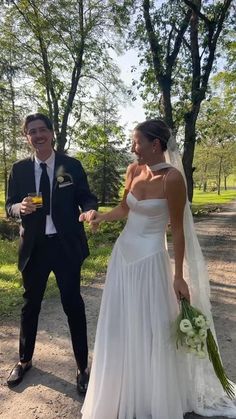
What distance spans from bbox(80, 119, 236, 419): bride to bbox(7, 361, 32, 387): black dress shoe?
897mm

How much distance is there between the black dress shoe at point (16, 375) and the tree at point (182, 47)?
11534 millimetres

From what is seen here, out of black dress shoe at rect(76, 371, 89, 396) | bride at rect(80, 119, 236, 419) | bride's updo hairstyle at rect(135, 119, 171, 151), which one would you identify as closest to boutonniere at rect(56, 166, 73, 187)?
bride at rect(80, 119, 236, 419)

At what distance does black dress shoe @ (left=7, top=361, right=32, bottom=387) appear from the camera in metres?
3.72

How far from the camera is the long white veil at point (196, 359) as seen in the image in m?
3.25

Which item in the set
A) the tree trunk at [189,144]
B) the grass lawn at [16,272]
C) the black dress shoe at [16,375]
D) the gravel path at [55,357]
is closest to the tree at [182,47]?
the tree trunk at [189,144]

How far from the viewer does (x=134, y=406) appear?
10.2 ft

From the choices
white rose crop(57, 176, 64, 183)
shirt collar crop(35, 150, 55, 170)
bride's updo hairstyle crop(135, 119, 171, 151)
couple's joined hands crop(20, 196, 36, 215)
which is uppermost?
bride's updo hairstyle crop(135, 119, 171, 151)

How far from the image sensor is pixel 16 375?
12.5 feet

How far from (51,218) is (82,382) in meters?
1.51

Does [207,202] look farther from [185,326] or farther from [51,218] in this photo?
[185,326]

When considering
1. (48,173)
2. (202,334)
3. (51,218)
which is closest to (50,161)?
(48,173)

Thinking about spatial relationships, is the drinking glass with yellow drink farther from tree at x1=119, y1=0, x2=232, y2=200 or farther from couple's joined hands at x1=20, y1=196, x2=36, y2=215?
tree at x1=119, y1=0, x2=232, y2=200

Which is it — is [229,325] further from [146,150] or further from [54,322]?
[146,150]

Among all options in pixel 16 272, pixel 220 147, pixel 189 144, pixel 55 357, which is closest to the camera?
pixel 55 357
